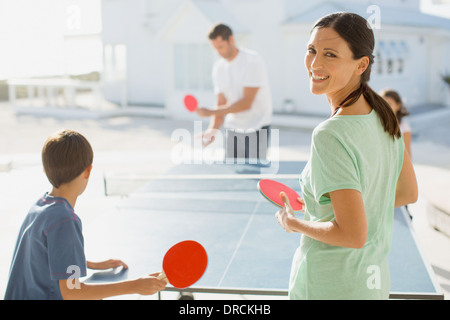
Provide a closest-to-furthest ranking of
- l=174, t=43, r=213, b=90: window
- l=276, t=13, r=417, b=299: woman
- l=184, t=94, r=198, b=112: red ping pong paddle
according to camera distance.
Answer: l=276, t=13, r=417, b=299: woman → l=184, t=94, r=198, b=112: red ping pong paddle → l=174, t=43, r=213, b=90: window

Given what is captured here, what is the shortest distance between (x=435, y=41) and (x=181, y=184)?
1542cm

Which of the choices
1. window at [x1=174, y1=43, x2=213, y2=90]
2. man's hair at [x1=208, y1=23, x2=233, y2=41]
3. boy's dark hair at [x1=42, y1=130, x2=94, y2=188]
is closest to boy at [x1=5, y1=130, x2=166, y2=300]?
boy's dark hair at [x1=42, y1=130, x2=94, y2=188]

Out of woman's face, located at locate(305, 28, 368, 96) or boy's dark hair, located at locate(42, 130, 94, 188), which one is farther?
boy's dark hair, located at locate(42, 130, 94, 188)

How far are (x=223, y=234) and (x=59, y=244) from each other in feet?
6.54

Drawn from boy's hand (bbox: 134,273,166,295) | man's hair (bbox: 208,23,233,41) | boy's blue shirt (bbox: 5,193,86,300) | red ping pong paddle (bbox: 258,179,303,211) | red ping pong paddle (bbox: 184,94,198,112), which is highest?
man's hair (bbox: 208,23,233,41)

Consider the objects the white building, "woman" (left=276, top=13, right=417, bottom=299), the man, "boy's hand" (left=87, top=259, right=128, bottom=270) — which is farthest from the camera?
the white building

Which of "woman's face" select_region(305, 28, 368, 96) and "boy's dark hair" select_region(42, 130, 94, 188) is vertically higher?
"woman's face" select_region(305, 28, 368, 96)

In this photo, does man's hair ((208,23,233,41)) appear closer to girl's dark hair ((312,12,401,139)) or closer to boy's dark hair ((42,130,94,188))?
boy's dark hair ((42,130,94,188))

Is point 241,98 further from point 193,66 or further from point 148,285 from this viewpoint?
point 193,66

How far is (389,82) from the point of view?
15.2 metres

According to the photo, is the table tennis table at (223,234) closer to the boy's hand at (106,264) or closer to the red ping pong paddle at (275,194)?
the boy's hand at (106,264)

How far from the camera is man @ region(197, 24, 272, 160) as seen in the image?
4809mm
